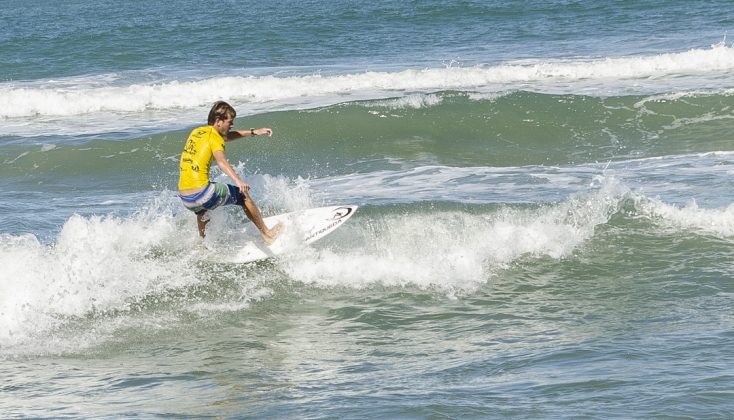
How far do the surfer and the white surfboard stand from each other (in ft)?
1.82

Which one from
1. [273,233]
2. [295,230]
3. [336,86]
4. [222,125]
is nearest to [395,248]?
[295,230]

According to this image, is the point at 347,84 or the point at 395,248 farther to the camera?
the point at 347,84

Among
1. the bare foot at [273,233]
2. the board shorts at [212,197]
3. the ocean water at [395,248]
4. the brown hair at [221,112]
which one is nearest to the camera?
the ocean water at [395,248]

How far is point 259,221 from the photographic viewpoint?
957 cm

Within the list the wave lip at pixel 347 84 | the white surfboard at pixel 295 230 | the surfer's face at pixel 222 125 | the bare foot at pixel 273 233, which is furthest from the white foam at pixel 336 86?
the surfer's face at pixel 222 125

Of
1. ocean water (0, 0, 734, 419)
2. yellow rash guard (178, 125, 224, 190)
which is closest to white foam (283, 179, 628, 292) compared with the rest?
ocean water (0, 0, 734, 419)

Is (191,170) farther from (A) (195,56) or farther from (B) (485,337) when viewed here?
(A) (195,56)

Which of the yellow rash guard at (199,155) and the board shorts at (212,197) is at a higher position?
the yellow rash guard at (199,155)

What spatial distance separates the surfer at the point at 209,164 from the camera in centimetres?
905

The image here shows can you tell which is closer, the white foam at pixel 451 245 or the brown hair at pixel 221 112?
the brown hair at pixel 221 112

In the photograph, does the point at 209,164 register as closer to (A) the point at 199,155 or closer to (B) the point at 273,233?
(A) the point at 199,155

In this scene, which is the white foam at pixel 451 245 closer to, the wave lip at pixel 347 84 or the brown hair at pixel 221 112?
the brown hair at pixel 221 112

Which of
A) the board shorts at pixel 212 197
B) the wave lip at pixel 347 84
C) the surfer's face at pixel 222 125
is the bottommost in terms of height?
the board shorts at pixel 212 197

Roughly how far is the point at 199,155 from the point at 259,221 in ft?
2.95
